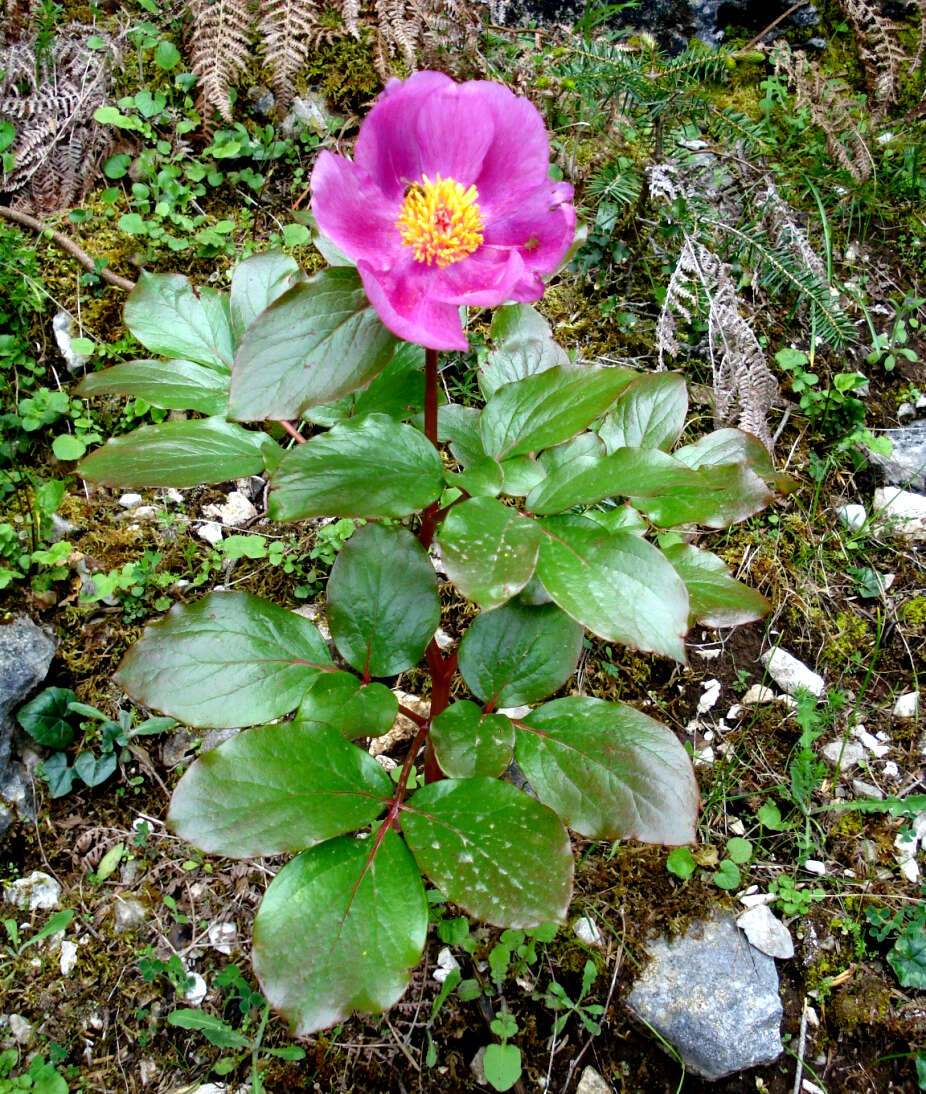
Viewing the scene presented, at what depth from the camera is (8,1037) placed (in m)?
1.64

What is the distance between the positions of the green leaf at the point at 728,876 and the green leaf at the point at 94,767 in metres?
1.30

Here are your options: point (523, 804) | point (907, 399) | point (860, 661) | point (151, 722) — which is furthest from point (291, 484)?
point (907, 399)

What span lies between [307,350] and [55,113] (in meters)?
2.10

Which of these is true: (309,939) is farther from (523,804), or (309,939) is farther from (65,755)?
(65,755)

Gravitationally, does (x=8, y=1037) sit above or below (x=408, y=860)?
below

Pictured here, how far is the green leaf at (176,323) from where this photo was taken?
60.2 inches

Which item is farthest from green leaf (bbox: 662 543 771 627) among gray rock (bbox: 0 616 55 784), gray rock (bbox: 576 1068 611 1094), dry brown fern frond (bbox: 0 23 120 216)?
dry brown fern frond (bbox: 0 23 120 216)

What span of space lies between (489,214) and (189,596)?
4.10ft

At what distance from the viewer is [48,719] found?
1893mm

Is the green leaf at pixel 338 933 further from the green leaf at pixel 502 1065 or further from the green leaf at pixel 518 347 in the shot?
the green leaf at pixel 518 347

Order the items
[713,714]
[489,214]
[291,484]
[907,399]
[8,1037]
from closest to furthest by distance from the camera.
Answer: [291,484]
[489,214]
[8,1037]
[713,714]
[907,399]

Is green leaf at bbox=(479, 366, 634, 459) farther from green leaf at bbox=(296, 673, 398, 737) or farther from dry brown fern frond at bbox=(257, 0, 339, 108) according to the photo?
dry brown fern frond at bbox=(257, 0, 339, 108)

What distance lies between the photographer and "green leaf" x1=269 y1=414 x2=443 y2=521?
117 cm

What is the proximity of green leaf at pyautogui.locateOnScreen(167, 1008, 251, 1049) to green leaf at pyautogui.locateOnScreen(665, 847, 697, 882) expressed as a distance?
0.89 meters
